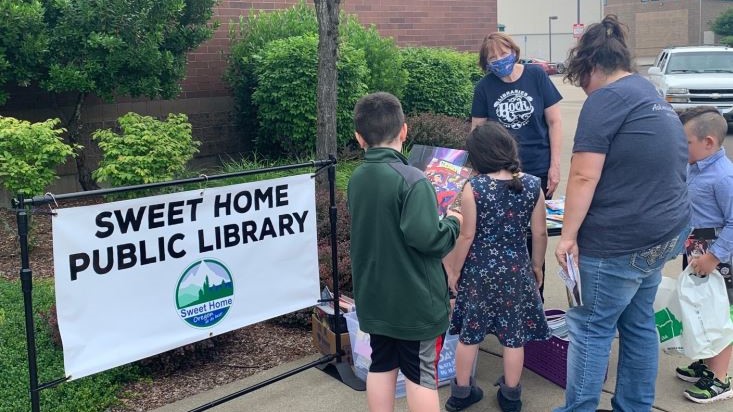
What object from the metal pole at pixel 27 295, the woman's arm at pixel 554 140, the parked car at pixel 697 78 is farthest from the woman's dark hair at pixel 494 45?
the parked car at pixel 697 78

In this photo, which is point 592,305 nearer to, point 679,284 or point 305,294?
point 679,284

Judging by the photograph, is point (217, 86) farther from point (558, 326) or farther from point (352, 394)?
point (558, 326)

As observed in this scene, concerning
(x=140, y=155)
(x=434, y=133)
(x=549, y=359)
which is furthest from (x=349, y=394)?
(x=434, y=133)

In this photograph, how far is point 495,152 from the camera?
3.66 metres

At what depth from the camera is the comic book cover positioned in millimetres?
3824

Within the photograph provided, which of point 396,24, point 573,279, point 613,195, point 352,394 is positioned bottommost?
point 352,394

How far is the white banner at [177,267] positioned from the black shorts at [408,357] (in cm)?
91

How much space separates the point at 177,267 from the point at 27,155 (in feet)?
10.5

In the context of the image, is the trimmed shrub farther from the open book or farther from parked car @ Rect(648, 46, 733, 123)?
parked car @ Rect(648, 46, 733, 123)

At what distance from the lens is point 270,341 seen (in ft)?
16.3

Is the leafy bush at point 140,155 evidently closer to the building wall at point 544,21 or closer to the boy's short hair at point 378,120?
the boy's short hair at point 378,120

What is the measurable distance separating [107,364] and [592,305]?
219cm

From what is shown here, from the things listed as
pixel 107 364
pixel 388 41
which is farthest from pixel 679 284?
pixel 388 41

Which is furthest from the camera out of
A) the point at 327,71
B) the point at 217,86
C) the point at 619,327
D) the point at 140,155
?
the point at 217,86
